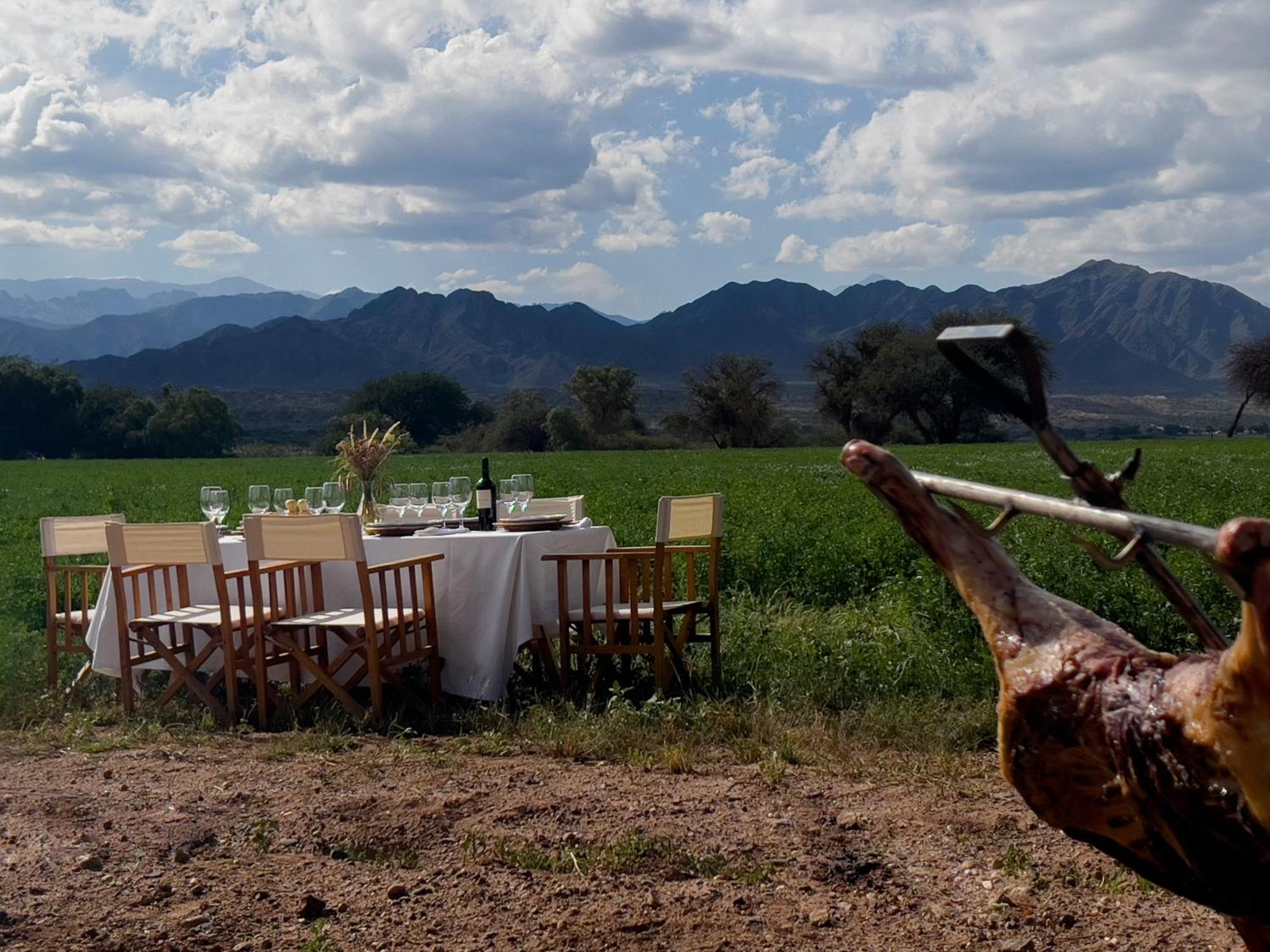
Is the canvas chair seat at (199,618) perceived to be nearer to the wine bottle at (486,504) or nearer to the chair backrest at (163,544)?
the chair backrest at (163,544)

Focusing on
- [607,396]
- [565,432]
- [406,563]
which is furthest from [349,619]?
[607,396]

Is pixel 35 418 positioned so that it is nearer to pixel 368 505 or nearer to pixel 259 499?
pixel 259 499

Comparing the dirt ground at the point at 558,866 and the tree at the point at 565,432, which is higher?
the dirt ground at the point at 558,866

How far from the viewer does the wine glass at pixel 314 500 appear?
801cm

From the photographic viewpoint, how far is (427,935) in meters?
3.67

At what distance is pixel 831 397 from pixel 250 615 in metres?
81.4

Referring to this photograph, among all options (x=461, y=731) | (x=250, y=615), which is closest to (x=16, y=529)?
(x=250, y=615)

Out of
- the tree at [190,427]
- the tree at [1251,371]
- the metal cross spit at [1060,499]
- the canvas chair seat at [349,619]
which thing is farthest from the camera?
the tree at [190,427]

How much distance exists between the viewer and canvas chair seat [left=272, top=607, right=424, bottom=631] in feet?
22.0

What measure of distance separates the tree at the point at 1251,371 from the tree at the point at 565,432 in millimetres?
39245

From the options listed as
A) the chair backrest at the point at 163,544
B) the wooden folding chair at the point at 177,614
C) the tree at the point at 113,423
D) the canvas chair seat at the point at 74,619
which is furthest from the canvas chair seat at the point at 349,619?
the tree at the point at 113,423

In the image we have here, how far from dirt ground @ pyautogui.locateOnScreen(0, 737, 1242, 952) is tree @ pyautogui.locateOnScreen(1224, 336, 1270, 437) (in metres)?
82.2

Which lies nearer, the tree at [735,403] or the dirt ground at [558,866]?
the dirt ground at [558,866]

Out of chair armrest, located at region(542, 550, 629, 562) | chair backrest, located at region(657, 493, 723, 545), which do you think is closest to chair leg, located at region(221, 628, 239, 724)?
chair armrest, located at region(542, 550, 629, 562)
